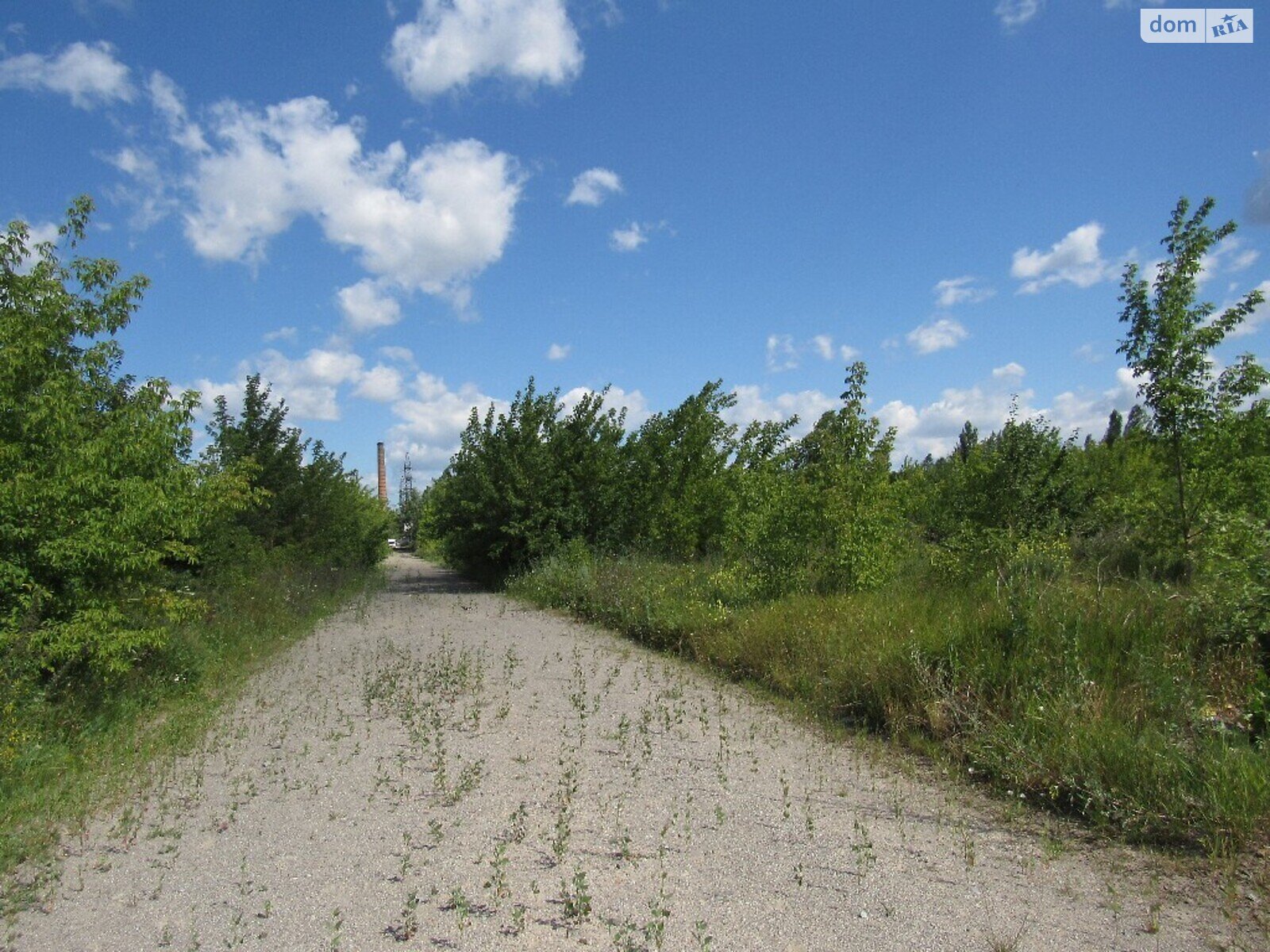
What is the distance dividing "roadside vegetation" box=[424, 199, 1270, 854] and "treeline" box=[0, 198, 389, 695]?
5985 mm

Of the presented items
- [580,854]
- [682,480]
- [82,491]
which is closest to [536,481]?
[682,480]

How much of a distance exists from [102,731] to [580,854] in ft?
15.6

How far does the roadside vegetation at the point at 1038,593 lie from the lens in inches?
197

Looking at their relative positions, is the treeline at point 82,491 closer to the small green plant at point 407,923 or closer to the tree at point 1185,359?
the small green plant at point 407,923

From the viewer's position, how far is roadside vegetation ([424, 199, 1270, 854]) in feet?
16.4

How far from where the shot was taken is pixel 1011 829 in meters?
4.74

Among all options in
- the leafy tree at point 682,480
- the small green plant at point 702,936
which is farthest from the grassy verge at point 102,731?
the leafy tree at point 682,480

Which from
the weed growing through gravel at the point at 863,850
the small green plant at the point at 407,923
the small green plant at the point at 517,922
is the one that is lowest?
the weed growing through gravel at the point at 863,850

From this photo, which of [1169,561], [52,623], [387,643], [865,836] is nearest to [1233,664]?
[865,836]

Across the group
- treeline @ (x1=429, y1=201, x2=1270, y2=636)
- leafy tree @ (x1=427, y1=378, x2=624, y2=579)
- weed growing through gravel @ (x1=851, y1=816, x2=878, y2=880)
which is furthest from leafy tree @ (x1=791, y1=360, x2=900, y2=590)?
leafy tree @ (x1=427, y1=378, x2=624, y2=579)

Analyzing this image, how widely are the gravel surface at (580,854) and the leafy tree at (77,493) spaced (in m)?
1.47

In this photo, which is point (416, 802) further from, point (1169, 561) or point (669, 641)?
point (1169, 561)

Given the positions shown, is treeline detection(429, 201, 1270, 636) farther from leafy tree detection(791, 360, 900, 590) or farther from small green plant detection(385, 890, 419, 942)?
small green plant detection(385, 890, 419, 942)

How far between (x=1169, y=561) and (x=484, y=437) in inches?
657
